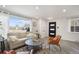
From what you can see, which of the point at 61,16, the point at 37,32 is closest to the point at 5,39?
the point at 37,32

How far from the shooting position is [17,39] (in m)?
2.07

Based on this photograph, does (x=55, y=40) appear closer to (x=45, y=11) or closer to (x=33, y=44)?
(x=33, y=44)

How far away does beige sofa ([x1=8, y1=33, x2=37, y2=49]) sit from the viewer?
194 cm

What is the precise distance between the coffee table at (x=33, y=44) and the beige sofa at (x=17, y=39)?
0.11 m

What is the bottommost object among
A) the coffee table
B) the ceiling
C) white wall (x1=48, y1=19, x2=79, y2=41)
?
the coffee table

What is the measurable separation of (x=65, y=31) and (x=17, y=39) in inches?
50.0

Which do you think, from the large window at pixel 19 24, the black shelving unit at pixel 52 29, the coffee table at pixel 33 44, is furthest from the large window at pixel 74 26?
the large window at pixel 19 24

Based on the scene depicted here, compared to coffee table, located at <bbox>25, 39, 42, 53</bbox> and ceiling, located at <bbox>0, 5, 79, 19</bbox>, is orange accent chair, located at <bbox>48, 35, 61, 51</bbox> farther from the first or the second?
ceiling, located at <bbox>0, 5, 79, 19</bbox>

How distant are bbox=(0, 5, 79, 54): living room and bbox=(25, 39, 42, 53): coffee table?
46 mm

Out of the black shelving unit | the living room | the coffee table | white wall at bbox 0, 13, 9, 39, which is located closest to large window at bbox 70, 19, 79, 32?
the living room
